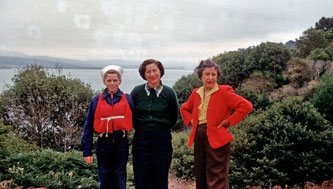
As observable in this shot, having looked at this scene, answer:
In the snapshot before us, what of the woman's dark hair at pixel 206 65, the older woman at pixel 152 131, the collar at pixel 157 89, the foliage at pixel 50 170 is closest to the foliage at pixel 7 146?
the foliage at pixel 50 170

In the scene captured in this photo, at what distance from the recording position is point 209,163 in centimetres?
342

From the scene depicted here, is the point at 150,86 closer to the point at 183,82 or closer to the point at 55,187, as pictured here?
the point at 55,187

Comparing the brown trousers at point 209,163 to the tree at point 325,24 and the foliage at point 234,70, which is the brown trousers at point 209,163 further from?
the tree at point 325,24

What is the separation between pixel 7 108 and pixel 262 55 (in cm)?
1322

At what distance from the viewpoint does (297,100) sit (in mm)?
7340

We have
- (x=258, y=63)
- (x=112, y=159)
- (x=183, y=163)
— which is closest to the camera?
(x=112, y=159)

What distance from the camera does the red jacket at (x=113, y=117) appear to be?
11.1ft

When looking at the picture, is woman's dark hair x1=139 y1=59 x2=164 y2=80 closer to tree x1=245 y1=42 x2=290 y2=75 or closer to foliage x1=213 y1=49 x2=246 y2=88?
foliage x1=213 y1=49 x2=246 y2=88

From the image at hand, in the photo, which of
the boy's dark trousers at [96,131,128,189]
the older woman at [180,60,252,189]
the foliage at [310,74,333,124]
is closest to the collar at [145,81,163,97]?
the older woman at [180,60,252,189]

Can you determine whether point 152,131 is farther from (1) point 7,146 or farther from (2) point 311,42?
(2) point 311,42

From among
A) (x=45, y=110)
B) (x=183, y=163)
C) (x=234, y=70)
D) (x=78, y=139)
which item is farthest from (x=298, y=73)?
(x=45, y=110)

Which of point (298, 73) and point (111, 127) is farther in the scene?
point (298, 73)

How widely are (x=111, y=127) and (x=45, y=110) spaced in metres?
5.79

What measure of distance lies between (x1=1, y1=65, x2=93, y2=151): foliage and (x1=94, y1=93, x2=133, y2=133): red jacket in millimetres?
5154
